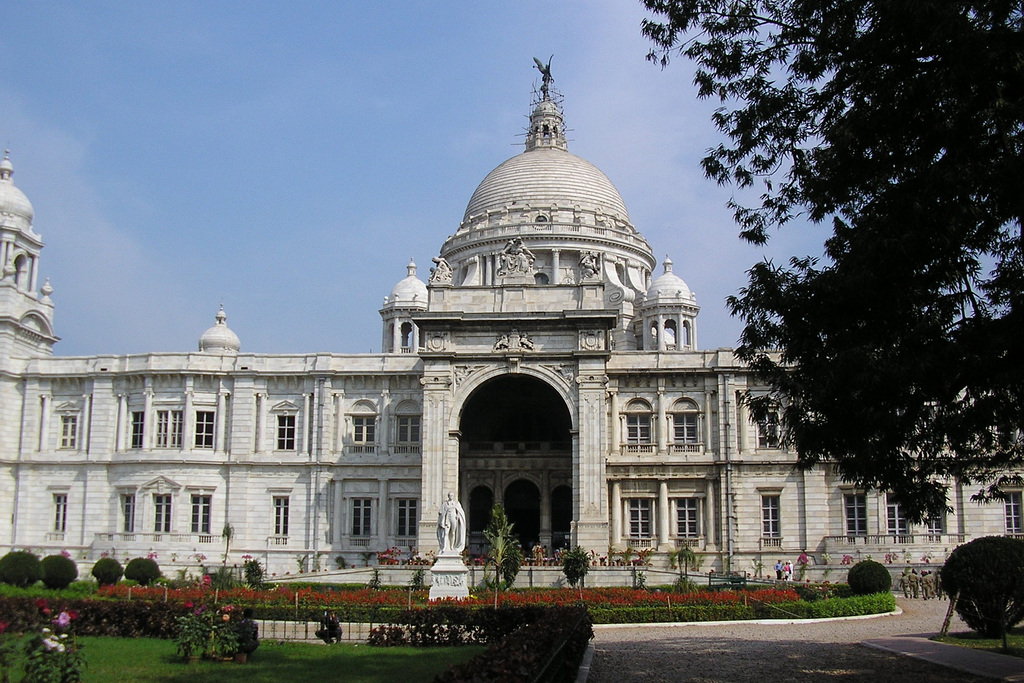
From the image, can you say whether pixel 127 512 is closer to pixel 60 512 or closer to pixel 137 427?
pixel 60 512

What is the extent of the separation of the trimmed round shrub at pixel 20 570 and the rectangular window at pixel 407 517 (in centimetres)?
1758

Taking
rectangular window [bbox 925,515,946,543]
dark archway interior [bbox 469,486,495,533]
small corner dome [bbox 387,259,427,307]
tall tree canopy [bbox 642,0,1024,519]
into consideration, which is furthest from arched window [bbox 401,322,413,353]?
tall tree canopy [bbox 642,0,1024,519]

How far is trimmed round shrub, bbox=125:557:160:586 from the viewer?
43.8 m

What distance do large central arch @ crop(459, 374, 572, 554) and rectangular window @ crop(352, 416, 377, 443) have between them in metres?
4.65

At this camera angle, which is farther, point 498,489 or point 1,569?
point 498,489

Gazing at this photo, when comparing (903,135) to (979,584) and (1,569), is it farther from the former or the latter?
(1,569)

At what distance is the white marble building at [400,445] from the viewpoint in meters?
48.7

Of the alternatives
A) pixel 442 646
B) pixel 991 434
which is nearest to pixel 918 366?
pixel 991 434

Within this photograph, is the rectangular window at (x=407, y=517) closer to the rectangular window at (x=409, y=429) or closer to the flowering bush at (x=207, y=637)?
the rectangular window at (x=409, y=429)

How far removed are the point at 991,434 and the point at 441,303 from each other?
34320 mm

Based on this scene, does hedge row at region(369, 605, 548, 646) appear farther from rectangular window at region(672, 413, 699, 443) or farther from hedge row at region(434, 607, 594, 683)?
rectangular window at region(672, 413, 699, 443)

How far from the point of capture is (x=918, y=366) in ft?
51.4

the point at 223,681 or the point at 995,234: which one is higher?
the point at 995,234

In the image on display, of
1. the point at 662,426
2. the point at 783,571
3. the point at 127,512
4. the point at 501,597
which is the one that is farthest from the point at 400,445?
the point at 501,597
